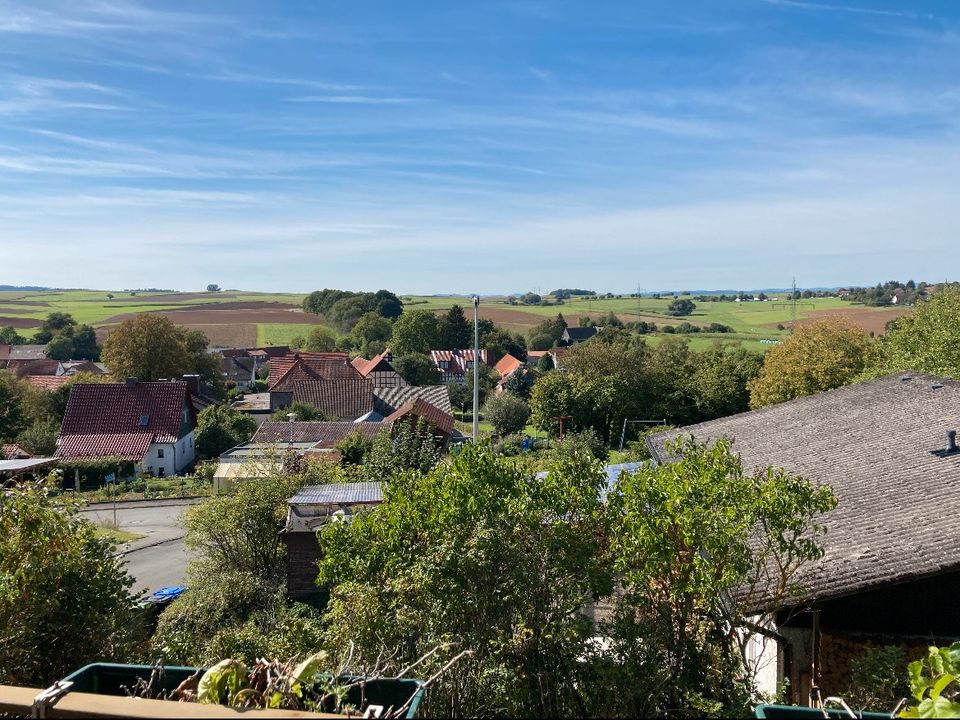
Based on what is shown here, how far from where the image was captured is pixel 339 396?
51625 mm

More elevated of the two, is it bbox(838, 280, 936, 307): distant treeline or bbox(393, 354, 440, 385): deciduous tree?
bbox(838, 280, 936, 307): distant treeline

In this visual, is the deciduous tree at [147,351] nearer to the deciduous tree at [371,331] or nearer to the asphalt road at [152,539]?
the asphalt road at [152,539]

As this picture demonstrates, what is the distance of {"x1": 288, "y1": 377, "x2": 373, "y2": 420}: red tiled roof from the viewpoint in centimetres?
5069

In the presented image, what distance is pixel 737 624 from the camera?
18.3 ft

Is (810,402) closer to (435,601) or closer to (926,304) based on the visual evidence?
(435,601)

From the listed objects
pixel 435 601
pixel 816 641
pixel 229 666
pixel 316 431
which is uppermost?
pixel 229 666

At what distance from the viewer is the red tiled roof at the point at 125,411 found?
133 feet

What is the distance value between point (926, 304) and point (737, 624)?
110 ft

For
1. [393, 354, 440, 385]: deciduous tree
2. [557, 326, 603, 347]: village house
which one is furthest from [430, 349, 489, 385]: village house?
[557, 326, 603, 347]: village house

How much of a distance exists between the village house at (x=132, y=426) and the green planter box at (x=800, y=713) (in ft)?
131

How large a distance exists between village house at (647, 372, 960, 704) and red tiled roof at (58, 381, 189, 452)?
36085 millimetres

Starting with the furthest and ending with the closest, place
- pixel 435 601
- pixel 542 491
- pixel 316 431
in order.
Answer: pixel 316 431, pixel 542 491, pixel 435 601

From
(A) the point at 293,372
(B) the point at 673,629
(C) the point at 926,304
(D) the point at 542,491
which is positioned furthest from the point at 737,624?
(A) the point at 293,372

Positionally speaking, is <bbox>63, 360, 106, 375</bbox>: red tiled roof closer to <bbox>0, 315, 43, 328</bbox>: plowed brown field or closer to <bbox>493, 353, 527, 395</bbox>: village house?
<bbox>493, 353, 527, 395</bbox>: village house
